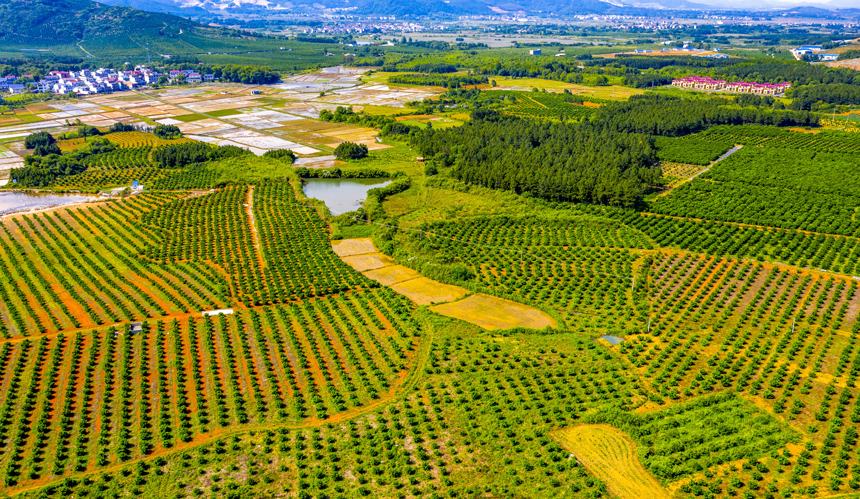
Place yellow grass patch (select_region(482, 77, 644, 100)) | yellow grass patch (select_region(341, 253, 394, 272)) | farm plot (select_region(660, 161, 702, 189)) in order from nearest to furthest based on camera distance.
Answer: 1. yellow grass patch (select_region(341, 253, 394, 272))
2. farm plot (select_region(660, 161, 702, 189))
3. yellow grass patch (select_region(482, 77, 644, 100))

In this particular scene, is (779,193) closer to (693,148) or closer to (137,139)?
(693,148)

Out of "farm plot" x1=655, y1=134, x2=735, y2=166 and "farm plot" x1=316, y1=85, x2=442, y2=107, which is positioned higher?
"farm plot" x1=316, y1=85, x2=442, y2=107

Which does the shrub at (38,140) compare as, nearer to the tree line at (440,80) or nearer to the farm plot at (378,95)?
the farm plot at (378,95)

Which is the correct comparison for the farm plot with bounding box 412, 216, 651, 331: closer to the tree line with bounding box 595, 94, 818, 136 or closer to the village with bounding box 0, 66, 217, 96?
the tree line with bounding box 595, 94, 818, 136

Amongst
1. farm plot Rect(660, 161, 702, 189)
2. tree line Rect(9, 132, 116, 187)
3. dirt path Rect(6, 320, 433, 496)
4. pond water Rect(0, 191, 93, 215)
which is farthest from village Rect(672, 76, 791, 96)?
dirt path Rect(6, 320, 433, 496)

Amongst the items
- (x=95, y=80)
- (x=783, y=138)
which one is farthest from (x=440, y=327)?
(x=95, y=80)

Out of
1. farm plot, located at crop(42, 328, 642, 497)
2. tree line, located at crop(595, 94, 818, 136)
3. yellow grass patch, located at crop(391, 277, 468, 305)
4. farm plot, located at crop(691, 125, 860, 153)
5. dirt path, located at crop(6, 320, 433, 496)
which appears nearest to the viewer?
farm plot, located at crop(42, 328, 642, 497)

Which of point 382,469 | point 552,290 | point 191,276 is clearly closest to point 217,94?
point 191,276

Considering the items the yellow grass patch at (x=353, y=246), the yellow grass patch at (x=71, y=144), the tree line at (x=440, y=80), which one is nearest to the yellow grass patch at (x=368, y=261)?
the yellow grass patch at (x=353, y=246)
